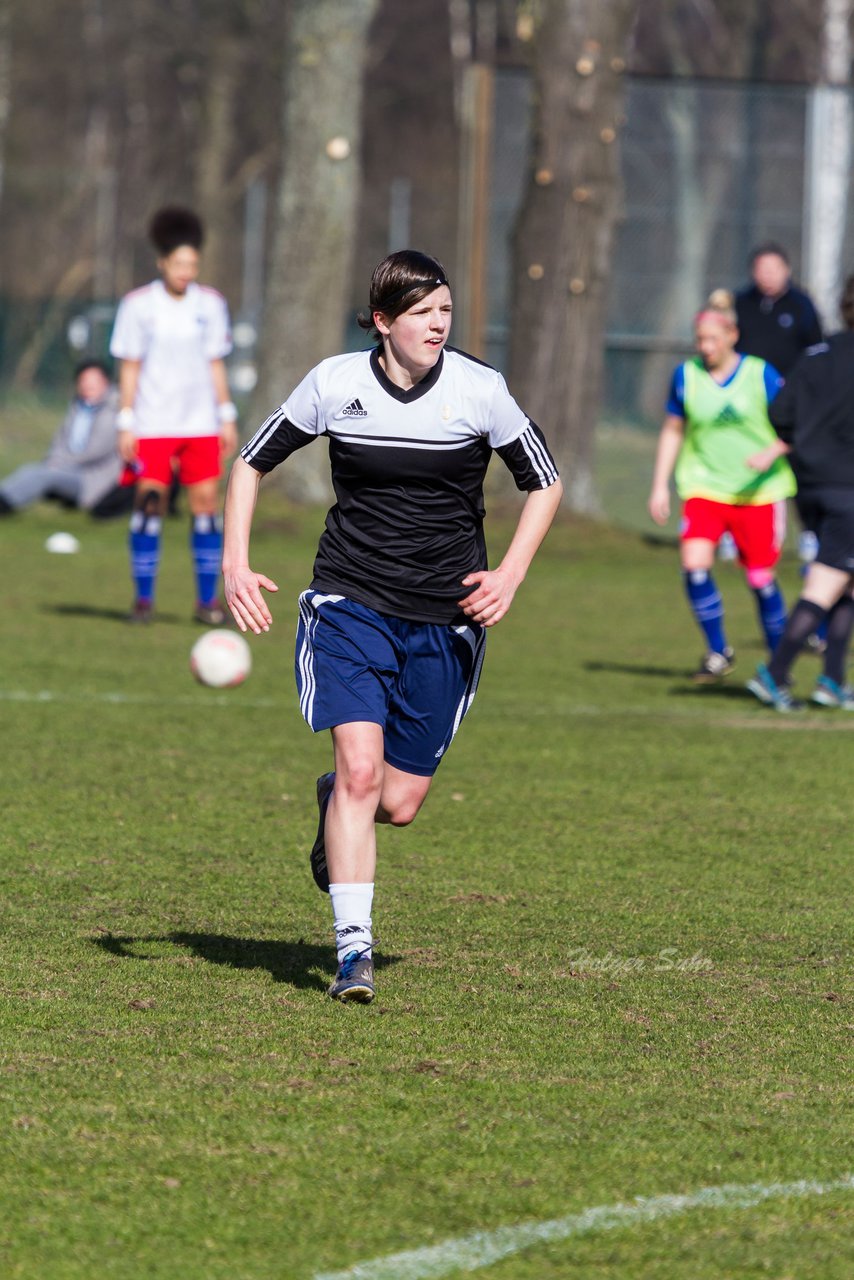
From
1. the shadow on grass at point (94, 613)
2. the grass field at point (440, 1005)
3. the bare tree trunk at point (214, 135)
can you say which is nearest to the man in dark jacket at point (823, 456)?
A: the grass field at point (440, 1005)

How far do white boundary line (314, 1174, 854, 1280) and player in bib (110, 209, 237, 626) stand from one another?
28.5 feet

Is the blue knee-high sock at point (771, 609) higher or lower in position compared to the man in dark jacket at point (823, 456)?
lower

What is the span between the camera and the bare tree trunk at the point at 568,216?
1775cm

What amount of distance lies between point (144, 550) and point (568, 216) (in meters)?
6.99

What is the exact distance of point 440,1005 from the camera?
4.87 meters

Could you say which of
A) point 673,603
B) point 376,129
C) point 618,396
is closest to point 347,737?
point 673,603

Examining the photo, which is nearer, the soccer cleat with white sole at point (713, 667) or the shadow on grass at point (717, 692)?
the shadow on grass at point (717, 692)

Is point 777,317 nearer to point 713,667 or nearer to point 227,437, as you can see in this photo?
point 713,667

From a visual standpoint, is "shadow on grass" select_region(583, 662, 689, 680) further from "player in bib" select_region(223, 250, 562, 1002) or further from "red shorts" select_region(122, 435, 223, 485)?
"player in bib" select_region(223, 250, 562, 1002)

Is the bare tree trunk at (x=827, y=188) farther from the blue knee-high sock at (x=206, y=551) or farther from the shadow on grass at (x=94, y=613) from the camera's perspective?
the blue knee-high sock at (x=206, y=551)

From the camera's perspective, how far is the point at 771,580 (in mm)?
10828

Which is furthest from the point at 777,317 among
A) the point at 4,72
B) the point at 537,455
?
the point at 4,72

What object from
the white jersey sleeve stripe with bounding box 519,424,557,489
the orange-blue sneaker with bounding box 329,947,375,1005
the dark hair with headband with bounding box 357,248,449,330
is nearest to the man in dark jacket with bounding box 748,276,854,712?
the white jersey sleeve stripe with bounding box 519,424,557,489

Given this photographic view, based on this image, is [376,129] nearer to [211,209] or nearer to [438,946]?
[211,209]
